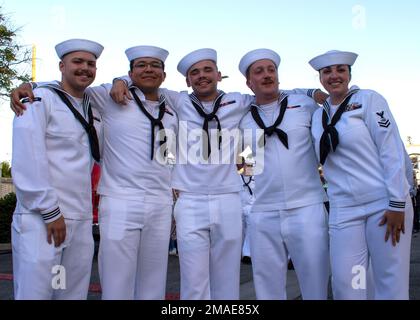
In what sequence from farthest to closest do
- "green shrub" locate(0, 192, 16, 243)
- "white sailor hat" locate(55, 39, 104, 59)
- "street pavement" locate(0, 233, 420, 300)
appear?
"green shrub" locate(0, 192, 16, 243) < "street pavement" locate(0, 233, 420, 300) < "white sailor hat" locate(55, 39, 104, 59)

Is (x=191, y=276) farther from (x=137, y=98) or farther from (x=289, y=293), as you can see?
(x=289, y=293)

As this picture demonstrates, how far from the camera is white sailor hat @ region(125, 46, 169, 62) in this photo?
4.15 meters

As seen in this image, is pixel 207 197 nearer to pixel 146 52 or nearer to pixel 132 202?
pixel 132 202

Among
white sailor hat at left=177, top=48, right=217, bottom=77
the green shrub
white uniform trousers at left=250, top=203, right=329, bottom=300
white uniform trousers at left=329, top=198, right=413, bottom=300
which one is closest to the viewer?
white uniform trousers at left=329, top=198, right=413, bottom=300

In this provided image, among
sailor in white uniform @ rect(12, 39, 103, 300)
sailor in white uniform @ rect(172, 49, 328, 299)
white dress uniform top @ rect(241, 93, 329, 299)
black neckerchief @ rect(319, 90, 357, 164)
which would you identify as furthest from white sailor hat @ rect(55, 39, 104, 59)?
black neckerchief @ rect(319, 90, 357, 164)

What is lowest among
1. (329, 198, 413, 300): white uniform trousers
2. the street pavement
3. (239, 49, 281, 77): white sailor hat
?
the street pavement

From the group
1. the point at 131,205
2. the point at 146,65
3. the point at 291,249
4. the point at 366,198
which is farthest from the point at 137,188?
the point at 366,198

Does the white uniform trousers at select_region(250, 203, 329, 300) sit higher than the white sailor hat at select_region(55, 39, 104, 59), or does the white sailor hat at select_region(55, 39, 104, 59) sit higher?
the white sailor hat at select_region(55, 39, 104, 59)

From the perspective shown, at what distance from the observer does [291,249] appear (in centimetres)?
386

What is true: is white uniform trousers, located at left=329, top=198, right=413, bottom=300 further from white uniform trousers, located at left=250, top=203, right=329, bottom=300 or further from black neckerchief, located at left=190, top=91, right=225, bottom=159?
black neckerchief, located at left=190, top=91, right=225, bottom=159

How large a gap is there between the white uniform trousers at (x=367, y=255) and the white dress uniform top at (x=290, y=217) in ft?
0.62

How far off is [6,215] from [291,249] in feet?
36.2

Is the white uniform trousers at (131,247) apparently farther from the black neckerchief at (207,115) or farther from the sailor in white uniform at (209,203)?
the black neckerchief at (207,115)

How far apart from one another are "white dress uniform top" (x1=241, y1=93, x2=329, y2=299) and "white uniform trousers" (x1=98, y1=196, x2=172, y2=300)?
2.38 ft
